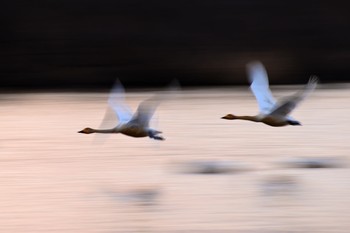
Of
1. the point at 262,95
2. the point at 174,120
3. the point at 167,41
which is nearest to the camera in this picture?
the point at 262,95

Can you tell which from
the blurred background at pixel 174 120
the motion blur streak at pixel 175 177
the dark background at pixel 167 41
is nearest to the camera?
the motion blur streak at pixel 175 177

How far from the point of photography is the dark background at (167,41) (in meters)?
16.6

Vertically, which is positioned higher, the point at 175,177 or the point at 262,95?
the point at 175,177

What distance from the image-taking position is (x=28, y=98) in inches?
554

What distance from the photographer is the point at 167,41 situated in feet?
57.3

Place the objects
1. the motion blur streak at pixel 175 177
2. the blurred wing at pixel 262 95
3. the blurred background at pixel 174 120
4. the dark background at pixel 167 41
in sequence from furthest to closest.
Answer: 1. the dark background at pixel 167 41
2. the blurred background at pixel 174 120
3. the motion blur streak at pixel 175 177
4. the blurred wing at pixel 262 95

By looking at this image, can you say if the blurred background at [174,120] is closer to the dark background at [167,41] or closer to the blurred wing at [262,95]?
the dark background at [167,41]

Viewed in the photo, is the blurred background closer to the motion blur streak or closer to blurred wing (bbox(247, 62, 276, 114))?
the motion blur streak

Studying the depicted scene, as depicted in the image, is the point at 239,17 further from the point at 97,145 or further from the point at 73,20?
the point at 97,145

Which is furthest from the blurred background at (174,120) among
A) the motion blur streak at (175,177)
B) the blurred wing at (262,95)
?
the blurred wing at (262,95)

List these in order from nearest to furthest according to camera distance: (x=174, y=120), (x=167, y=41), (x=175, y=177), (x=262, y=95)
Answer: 1. (x=262, y=95)
2. (x=175, y=177)
3. (x=174, y=120)
4. (x=167, y=41)

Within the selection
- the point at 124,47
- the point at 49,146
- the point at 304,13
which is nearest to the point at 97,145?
the point at 49,146

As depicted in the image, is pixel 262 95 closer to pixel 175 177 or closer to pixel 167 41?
pixel 175 177

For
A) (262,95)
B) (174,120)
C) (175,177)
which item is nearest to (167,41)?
(174,120)
